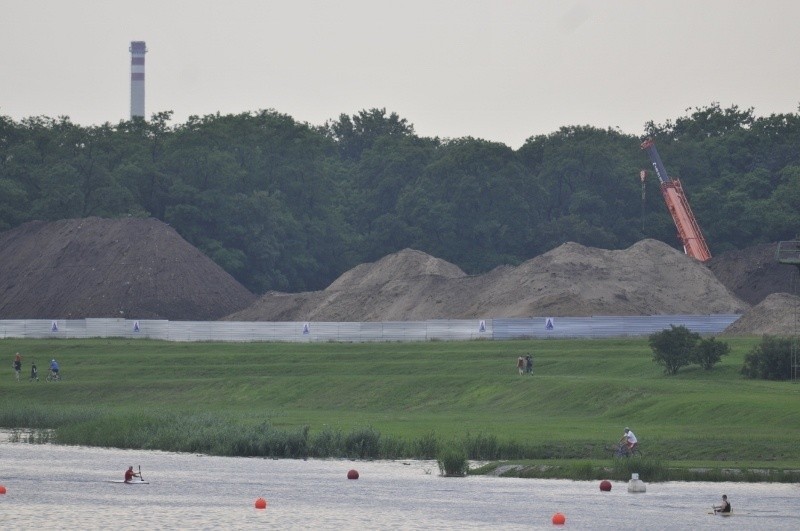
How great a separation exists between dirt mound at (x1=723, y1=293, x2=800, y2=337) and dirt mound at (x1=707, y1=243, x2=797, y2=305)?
3557 cm

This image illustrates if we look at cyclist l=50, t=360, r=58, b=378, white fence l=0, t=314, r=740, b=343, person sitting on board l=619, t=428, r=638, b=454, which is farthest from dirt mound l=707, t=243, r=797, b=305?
person sitting on board l=619, t=428, r=638, b=454

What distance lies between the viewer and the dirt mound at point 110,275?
5866 inches

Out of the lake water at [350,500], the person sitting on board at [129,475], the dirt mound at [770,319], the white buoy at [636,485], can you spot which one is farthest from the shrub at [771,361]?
the person sitting on board at [129,475]

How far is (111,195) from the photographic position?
173375mm

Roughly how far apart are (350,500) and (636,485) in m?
9.70

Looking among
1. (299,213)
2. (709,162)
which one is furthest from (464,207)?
(709,162)

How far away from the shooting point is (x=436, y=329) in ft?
369

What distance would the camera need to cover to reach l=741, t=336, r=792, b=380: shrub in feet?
262

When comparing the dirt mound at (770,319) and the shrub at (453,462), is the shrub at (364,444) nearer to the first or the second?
the shrub at (453,462)

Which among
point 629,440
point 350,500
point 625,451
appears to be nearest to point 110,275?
point 625,451

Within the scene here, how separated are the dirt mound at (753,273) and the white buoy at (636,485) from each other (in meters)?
96.9

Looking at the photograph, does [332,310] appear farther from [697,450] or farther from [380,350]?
[697,450]

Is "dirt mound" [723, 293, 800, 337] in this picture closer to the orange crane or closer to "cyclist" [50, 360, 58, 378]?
"cyclist" [50, 360, 58, 378]

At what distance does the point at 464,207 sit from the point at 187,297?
131ft
